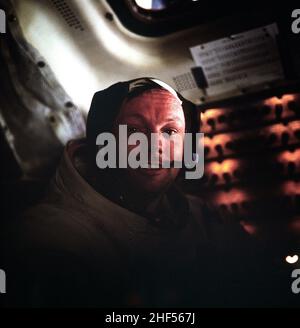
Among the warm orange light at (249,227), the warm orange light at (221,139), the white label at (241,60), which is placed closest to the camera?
the warm orange light at (249,227)

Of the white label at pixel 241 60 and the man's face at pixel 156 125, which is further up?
the white label at pixel 241 60

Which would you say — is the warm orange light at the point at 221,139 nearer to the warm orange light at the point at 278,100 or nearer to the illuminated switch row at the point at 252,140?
the illuminated switch row at the point at 252,140

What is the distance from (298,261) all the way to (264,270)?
0.28 m

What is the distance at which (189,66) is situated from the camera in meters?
3.48

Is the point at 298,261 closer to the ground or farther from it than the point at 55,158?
closer to the ground

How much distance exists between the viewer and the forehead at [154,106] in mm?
3426

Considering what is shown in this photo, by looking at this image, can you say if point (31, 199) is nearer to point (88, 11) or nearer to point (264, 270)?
point (88, 11)

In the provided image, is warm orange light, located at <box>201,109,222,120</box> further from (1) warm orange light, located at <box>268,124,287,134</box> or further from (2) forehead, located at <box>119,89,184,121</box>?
(1) warm orange light, located at <box>268,124,287,134</box>

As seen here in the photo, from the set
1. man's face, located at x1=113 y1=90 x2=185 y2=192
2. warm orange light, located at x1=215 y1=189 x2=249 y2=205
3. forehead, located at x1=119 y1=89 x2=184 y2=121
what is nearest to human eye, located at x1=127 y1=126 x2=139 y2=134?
man's face, located at x1=113 y1=90 x2=185 y2=192

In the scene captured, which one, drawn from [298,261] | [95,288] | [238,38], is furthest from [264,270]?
[238,38]

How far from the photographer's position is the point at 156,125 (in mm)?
3381

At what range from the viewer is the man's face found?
3.34 m

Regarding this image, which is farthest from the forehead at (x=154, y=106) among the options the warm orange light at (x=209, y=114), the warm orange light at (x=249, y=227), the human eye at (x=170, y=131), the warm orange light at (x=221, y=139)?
the warm orange light at (x=249, y=227)

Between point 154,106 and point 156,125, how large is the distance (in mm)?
191
